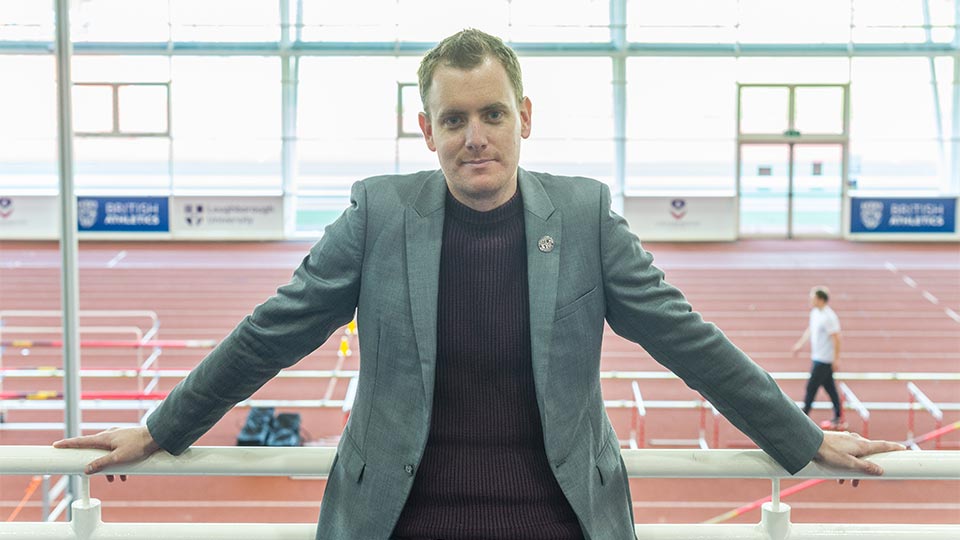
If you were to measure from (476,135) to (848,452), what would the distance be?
0.93 m

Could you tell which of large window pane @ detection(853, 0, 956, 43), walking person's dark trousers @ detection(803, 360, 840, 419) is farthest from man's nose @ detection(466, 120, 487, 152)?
large window pane @ detection(853, 0, 956, 43)

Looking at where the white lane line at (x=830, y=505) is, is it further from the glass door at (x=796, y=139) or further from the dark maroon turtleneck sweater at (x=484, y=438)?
the glass door at (x=796, y=139)

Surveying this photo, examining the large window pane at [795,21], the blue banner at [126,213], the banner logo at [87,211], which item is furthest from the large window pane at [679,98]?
the banner logo at [87,211]

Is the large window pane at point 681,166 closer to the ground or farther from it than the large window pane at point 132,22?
closer to the ground

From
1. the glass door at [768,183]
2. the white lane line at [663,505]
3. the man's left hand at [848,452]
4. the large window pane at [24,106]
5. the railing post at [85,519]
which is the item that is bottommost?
the white lane line at [663,505]

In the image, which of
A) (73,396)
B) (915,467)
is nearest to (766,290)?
(73,396)

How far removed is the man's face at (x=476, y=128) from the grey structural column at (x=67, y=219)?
4533 mm

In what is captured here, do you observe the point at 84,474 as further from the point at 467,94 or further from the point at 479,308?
the point at 467,94

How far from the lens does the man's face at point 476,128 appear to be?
1718 mm

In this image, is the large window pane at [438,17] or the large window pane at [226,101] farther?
the large window pane at [226,101]

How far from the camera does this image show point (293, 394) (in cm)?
1265

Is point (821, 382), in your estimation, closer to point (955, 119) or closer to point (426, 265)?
point (426, 265)

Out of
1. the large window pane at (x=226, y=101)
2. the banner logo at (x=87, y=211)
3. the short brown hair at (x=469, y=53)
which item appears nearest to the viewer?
the short brown hair at (x=469, y=53)

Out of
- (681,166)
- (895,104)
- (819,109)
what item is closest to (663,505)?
(819,109)
